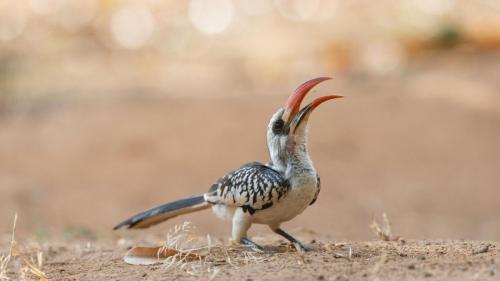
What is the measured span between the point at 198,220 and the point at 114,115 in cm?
369

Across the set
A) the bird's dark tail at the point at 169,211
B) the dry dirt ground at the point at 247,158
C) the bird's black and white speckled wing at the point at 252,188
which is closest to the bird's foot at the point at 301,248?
the bird's black and white speckled wing at the point at 252,188

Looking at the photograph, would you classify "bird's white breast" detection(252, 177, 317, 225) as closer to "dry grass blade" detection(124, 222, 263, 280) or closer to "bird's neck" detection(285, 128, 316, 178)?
"bird's neck" detection(285, 128, 316, 178)

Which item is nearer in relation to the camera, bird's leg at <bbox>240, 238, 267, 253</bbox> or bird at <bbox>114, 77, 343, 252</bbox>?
bird at <bbox>114, 77, 343, 252</bbox>

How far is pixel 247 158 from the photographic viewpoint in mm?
9438

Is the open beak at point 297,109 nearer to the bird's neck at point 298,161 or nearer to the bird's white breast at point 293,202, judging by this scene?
the bird's neck at point 298,161

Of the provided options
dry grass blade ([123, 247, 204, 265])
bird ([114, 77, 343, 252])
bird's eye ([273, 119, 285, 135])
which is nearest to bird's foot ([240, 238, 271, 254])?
bird ([114, 77, 343, 252])

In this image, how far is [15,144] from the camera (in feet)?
34.6

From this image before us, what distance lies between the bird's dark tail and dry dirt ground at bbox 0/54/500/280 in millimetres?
459

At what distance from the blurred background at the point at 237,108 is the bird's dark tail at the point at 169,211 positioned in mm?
1123

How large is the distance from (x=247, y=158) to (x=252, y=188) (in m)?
5.47

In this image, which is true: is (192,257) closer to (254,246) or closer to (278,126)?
(254,246)

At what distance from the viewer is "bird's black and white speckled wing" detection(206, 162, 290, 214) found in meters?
3.92

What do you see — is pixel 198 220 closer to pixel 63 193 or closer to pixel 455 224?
pixel 63 193

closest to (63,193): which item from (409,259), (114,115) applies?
(114,115)
